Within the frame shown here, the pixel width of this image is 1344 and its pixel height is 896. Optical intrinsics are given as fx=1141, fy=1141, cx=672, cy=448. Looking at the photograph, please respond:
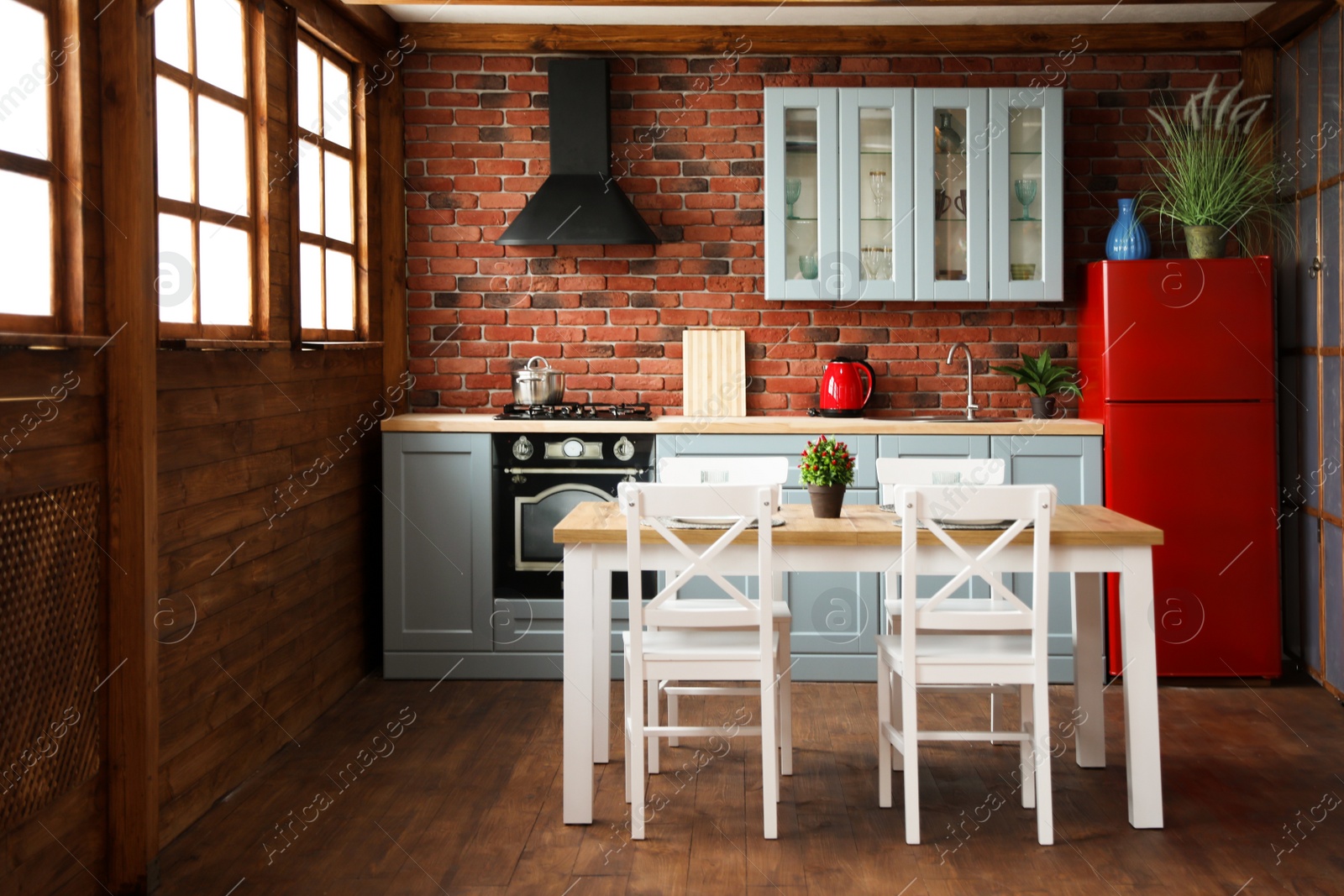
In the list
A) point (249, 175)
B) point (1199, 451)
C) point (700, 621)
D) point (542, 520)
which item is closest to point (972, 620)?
point (700, 621)

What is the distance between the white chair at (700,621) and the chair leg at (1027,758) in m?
0.69

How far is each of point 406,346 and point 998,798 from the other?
3.01 metres

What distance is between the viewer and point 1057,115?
4473 mm

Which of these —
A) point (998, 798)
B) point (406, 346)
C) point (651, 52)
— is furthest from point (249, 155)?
point (998, 798)

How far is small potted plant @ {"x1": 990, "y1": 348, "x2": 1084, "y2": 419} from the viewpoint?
464cm

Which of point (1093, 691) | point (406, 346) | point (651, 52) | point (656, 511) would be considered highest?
point (651, 52)

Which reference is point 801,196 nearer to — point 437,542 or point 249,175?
point 437,542

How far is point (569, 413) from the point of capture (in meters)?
4.49

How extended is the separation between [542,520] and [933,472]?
5.10 ft

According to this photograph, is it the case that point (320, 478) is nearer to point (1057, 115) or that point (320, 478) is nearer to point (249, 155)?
point (249, 155)

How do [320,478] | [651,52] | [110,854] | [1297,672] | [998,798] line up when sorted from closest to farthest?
1. [110,854]
2. [998,798]
3. [320,478]
4. [1297,672]
5. [651,52]

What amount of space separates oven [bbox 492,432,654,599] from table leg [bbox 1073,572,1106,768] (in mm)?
1705

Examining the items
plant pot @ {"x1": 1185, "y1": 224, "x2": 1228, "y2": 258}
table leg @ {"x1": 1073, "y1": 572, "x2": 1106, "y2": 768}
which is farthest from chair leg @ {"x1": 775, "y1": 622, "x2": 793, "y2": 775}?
plant pot @ {"x1": 1185, "y1": 224, "x2": 1228, "y2": 258}

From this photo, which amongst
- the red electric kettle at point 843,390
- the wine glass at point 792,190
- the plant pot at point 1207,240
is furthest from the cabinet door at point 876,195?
the plant pot at point 1207,240
